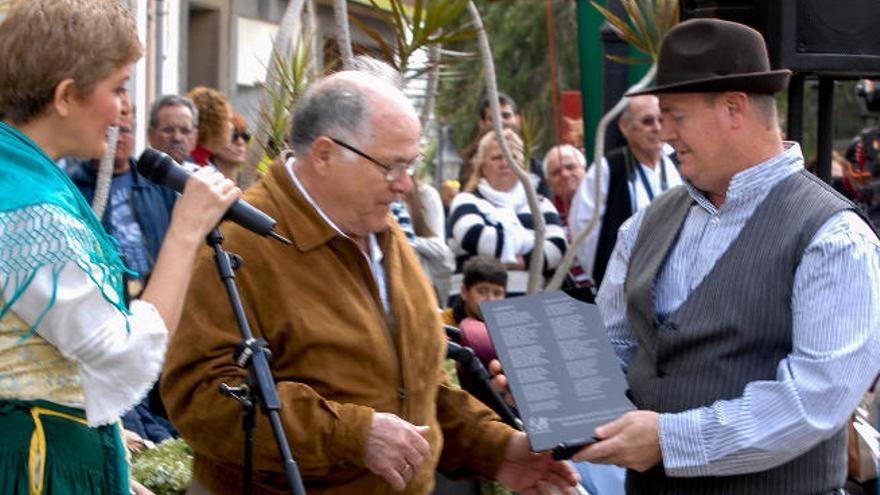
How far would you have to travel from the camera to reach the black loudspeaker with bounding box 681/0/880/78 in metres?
5.79

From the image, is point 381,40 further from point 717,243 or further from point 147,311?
point 147,311

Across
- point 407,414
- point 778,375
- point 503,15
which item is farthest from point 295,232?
point 503,15

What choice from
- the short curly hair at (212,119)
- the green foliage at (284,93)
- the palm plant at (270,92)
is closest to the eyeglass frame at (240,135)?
the short curly hair at (212,119)

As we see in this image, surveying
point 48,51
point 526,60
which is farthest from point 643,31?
point 526,60

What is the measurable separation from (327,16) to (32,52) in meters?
14.7

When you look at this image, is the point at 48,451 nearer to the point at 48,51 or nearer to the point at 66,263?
the point at 66,263

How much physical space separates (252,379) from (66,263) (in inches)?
22.4

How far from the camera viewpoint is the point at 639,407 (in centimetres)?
417

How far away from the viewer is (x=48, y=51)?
10.7ft

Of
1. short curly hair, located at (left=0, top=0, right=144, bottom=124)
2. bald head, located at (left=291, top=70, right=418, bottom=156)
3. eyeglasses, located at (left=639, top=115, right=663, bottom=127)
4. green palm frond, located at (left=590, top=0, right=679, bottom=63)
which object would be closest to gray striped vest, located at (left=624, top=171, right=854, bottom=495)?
bald head, located at (left=291, top=70, right=418, bottom=156)

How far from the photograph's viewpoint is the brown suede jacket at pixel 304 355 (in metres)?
3.78

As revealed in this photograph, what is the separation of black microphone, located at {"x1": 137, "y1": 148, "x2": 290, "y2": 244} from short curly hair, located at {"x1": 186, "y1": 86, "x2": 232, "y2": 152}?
4.60 metres

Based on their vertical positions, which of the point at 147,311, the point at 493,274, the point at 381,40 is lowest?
the point at 493,274

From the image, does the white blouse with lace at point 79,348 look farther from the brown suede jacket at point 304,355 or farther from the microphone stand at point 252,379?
the brown suede jacket at point 304,355
